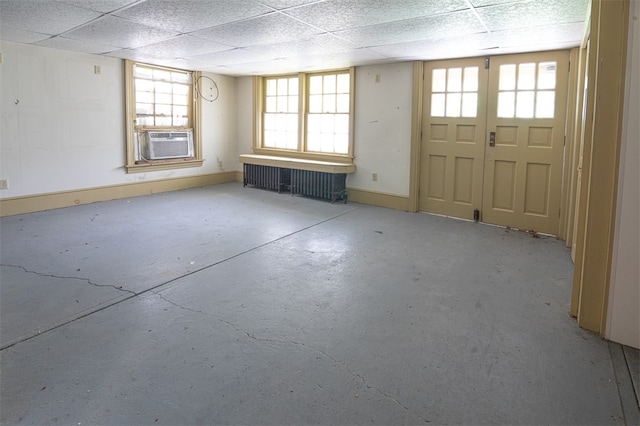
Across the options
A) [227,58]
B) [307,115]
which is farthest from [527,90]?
[227,58]

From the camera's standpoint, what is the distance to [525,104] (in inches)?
197

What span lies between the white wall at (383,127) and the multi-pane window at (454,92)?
0.37 metres

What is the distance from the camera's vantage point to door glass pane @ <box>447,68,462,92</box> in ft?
18.0

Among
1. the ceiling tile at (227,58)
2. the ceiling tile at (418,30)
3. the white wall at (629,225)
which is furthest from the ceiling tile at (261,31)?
Result: the white wall at (629,225)

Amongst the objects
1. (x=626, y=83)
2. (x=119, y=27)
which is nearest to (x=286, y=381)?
(x=626, y=83)

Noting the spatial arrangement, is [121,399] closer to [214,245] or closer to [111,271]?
[111,271]

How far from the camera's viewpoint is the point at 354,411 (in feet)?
5.89

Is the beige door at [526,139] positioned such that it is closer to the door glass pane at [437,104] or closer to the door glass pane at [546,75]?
the door glass pane at [546,75]

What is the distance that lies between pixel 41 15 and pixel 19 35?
1.24 metres

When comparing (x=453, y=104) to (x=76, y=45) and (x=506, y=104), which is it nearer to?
(x=506, y=104)

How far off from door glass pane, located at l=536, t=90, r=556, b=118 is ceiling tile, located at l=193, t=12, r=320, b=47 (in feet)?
9.10

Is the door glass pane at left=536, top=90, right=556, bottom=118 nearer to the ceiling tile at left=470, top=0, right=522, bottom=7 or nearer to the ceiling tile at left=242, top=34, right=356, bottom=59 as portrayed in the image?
the ceiling tile at left=470, top=0, right=522, bottom=7

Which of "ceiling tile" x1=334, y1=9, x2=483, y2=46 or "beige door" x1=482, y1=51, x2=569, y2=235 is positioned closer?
"ceiling tile" x1=334, y1=9, x2=483, y2=46

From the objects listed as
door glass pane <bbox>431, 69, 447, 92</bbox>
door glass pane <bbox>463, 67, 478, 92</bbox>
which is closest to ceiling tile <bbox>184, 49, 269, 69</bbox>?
door glass pane <bbox>431, 69, 447, 92</bbox>
